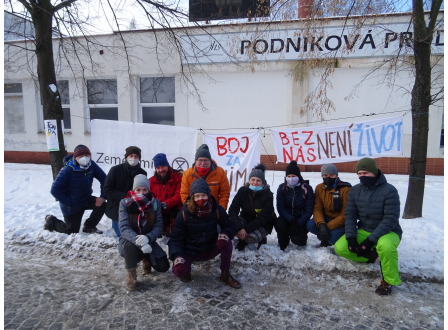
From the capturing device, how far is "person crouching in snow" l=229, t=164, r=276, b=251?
153 inches

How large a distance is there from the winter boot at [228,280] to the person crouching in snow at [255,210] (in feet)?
2.11

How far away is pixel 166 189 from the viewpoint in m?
4.33

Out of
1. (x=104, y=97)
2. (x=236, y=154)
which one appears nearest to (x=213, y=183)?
(x=236, y=154)

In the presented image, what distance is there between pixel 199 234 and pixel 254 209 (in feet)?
3.36

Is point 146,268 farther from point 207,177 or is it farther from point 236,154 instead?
point 236,154

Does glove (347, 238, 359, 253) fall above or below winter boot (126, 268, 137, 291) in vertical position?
above

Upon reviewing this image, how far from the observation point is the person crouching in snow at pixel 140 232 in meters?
3.14

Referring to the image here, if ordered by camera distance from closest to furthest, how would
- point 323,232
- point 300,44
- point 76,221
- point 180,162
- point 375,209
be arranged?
point 375,209 < point 323,232 < point 76,221 < point 180,162 < point 300,44

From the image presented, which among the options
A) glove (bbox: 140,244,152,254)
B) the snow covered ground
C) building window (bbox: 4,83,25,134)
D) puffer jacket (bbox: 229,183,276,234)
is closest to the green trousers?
the snow covered ground

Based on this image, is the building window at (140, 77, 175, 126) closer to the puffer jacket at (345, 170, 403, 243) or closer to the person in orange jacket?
the person in orange jacket

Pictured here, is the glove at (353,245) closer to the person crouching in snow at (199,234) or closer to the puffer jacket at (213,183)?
the person crouching in snow at (199,234)

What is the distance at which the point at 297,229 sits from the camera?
394 centimetres

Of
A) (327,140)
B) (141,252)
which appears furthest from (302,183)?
(141,252)

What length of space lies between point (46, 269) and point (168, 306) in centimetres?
189
